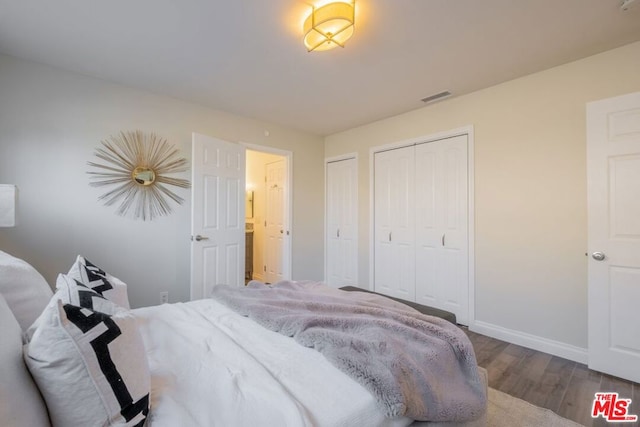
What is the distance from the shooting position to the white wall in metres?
2.41

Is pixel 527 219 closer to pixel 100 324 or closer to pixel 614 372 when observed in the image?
pixel 614 372

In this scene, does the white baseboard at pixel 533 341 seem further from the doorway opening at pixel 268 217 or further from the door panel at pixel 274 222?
the door panel at pixel 274 222

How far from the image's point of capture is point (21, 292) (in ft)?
3.52

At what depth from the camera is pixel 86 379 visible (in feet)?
2.33

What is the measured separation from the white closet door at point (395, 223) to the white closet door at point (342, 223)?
0.38 metres

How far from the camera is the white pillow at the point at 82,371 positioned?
0.69 meters

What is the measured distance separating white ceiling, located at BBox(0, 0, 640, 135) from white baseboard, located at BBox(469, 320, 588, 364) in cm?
249

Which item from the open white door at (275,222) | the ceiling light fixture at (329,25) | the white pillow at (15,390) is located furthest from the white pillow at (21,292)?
the open white door at (275,222)

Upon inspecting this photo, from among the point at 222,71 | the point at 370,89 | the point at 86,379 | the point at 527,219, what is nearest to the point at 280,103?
the point at 222,71

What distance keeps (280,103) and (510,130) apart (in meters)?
2.48

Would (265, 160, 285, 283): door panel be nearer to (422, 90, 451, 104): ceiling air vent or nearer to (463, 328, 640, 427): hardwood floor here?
(422, 90, 451, 104): ceiling air vent

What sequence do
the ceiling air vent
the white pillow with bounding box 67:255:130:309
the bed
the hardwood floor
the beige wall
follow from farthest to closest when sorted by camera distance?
the ceiling air vent, the beige wall, the hardwood floor, the white pillow with bounding box 67:255:130:309, the bed

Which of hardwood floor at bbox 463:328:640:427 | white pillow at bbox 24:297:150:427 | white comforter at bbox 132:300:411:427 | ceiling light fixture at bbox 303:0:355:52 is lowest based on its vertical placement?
hardwood floor at bbox 463:328:640:427
